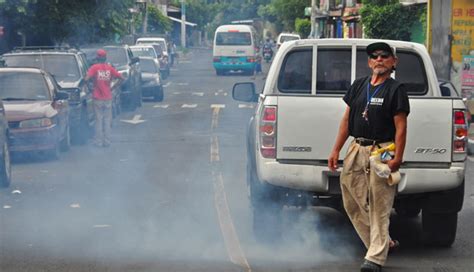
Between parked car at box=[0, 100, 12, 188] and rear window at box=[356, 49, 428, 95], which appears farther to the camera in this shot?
parked car at box=[0, 100, 12, 188]

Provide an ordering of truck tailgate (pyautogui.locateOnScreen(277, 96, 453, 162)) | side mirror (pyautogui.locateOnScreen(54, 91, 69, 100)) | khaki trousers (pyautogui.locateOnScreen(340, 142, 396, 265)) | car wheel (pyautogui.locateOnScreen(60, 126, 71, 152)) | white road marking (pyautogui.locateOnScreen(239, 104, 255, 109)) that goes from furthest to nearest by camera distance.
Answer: white road marking (pyautogui.locateOnScreen(239, 104, 255, 109)), car wheel (pyautogui.locateOnScreen(60, 126, 71, 152)), side mirror (pyautogui.locateOnScreen(54, 91, 69, 100)), truck tailgate (pyautogui.locateOnScreen(277, 96, 453, 162)), khaki trousers (pyautogui.locateOnScreen(340, 142, 396, 265))

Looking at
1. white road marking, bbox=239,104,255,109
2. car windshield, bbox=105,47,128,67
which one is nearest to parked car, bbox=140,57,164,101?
car windshield, bbox=105,47,128,67

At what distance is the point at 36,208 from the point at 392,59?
5.22 metres

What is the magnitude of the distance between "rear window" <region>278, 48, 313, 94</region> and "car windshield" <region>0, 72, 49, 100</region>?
7.68 meters

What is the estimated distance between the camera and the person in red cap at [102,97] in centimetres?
1827

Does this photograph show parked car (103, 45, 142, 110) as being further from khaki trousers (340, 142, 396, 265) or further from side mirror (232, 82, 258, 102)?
khaki trousers (340, 142, 396, 265)

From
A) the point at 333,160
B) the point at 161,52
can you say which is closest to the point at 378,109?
the point at 333,160

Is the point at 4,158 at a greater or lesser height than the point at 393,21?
lesser

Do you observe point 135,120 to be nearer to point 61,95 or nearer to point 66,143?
point 66,143

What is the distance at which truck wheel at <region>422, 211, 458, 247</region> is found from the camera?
9.00 m

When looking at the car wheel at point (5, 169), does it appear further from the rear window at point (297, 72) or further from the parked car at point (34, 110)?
the rear window at point (297, 72)

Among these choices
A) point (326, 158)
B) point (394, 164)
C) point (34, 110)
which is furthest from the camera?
point (34, 110)

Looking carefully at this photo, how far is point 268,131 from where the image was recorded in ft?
27.9

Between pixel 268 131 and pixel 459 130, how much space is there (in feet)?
5.19
